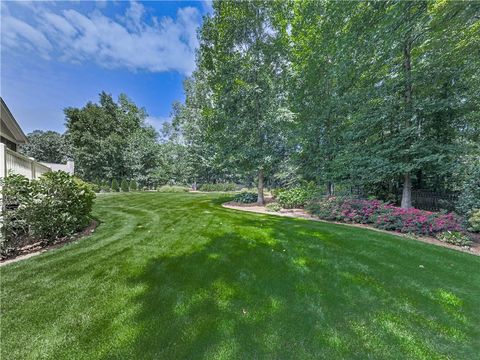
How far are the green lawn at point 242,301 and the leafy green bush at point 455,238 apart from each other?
997mm

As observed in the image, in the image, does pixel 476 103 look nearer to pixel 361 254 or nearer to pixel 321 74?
pixel 321 74

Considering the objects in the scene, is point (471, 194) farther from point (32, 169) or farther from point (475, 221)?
point (32, 169)

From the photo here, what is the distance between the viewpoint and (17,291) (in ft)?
9.43

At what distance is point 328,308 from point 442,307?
1.50 metres

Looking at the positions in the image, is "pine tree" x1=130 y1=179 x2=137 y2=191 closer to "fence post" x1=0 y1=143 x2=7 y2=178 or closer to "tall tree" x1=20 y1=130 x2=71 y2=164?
"fence post" x1=0 y1=143 x2=7 y2=178

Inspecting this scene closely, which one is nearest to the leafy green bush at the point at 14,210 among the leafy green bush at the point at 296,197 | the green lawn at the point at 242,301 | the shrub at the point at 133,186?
the green lawn at the point at 242,301

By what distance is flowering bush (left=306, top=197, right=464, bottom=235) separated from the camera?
5688mm

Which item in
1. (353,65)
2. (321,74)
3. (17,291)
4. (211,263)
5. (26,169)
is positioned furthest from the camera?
(321,74)

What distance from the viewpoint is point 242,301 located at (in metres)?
2.67

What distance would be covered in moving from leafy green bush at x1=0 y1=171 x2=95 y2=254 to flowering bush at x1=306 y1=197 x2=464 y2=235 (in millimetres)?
7926

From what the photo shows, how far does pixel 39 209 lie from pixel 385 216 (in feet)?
30.1

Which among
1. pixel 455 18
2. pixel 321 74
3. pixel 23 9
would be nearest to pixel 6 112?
pixel 23 9

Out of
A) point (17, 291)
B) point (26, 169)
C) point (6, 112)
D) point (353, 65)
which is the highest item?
point (353, 65)

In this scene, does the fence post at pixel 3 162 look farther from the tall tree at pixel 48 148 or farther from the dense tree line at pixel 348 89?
the tall tree at pixel 48 148
